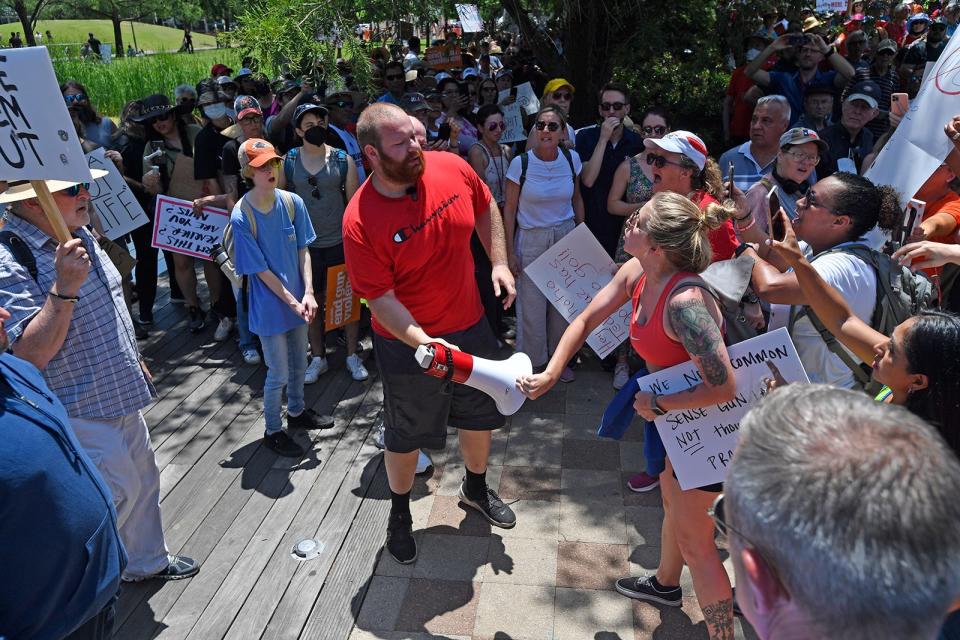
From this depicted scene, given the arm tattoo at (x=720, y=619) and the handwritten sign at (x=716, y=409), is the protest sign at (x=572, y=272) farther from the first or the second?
the arm tattoo at (x=720, y=619)

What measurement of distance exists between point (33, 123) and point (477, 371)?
6.09 feet

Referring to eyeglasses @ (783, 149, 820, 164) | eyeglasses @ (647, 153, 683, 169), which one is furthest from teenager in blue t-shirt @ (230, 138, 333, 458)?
eyeglasses @ (783, 149, 820, 164)

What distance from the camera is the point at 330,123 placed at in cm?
626

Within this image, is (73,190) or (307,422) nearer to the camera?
(73,190)

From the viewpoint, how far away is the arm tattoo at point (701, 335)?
2549mm

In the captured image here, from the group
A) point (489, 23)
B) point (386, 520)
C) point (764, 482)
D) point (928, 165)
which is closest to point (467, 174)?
point (386, 520)

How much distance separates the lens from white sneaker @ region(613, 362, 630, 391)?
5.36 m

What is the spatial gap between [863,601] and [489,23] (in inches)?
449

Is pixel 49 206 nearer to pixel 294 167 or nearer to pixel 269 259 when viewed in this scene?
pixel 269 259

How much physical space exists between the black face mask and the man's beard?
Result: 2.13 metres

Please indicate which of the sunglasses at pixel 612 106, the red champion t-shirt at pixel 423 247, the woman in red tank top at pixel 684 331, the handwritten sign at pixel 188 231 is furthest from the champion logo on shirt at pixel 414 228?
the handwritten sign at pixel 188 231

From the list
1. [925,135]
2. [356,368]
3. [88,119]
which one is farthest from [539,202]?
[88,119]

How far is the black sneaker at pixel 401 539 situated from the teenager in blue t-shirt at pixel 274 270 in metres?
1.15

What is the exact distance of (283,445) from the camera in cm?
455
